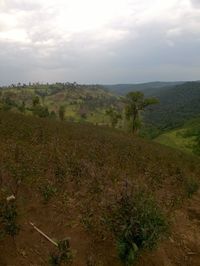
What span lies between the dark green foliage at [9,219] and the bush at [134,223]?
3.35 meters

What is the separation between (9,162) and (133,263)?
8.54 meters

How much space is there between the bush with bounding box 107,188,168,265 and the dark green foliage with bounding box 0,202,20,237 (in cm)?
335

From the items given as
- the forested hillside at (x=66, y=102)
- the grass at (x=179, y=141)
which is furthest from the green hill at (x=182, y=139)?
the forested hillside at (x=66, y=102)

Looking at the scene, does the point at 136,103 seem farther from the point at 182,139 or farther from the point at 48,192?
the point at 48,192

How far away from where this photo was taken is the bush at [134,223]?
10680mm

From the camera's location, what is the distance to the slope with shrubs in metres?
11.0

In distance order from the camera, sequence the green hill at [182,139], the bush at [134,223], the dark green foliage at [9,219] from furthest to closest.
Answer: the green hill at [182,139] < the dark green foliage at [9,219] < the bush at [134,223]

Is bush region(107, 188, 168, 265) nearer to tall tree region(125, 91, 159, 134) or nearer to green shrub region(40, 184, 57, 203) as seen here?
green shrub region(40, 184, 57, 203)

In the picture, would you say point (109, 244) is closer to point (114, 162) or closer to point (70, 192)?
point (70, 192)

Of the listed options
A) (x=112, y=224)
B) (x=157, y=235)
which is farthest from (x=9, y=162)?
(x=157, y=235)

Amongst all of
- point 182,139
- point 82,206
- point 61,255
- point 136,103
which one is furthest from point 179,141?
point 61,255

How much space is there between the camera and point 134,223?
1070cm

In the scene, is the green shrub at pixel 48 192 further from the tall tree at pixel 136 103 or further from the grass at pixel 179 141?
the grass at pixel 179 141

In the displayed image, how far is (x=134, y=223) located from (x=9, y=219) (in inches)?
173
